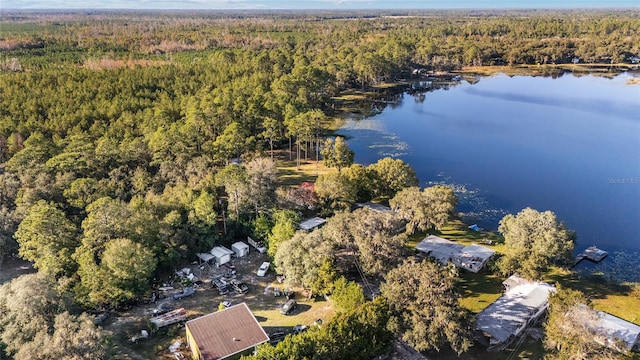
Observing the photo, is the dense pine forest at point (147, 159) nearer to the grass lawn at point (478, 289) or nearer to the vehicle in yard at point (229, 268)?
the vehicle in yard at point (229, 268)

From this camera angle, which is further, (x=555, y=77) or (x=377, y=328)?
(x=555, y=77)

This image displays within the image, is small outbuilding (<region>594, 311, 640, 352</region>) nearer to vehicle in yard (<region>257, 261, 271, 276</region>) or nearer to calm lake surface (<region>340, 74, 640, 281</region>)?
calm lake surface (<region>340, 74, 640, 281</region>)

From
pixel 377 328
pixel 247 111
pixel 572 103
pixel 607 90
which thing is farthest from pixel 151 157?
pixel 607 90

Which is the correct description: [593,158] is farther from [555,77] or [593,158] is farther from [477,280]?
[555,77]

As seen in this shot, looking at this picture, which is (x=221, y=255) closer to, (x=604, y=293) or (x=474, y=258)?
(x=474, y=258)

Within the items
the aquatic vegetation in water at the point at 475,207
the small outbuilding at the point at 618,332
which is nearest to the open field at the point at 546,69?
the aquatic vegetation in water at the point at 475,207

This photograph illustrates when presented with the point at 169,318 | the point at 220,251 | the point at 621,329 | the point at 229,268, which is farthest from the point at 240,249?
the point at 621,329

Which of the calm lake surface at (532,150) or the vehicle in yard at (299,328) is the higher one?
the calm lake surface at (532,150)
